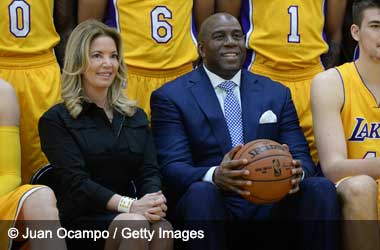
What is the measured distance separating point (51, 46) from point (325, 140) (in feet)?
6.50

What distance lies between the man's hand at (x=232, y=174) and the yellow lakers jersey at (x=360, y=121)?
3.11 feet

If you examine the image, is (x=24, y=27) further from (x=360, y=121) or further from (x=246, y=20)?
(x=360, y=121)

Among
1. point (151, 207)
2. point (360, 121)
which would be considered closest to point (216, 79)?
point (360, 121)

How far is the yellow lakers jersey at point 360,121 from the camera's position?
219 inches

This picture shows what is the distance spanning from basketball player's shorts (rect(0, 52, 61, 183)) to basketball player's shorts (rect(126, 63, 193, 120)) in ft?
1.70

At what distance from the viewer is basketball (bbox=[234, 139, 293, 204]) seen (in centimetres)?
482

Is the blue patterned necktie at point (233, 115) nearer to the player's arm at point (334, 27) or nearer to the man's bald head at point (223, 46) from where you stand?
the man's bald head at point (223, 46)

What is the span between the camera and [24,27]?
595 cm

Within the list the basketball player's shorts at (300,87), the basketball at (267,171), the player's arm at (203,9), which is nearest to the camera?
the basketball at (267,171)

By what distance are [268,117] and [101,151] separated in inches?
44.8

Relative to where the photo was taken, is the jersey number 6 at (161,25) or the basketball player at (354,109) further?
the jersey number 6 at (161,25)

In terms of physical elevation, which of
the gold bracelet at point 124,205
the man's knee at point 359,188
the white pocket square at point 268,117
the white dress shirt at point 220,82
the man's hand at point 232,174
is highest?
the white dress shirt at point 220,82

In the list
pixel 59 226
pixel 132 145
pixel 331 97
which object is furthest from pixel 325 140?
pixel 59 226

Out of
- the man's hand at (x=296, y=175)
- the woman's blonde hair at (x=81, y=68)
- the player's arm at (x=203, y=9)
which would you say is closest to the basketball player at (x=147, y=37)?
the player's arm at (x=203, y=9)
